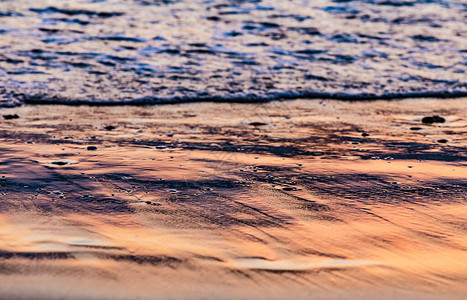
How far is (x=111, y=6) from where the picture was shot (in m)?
8.77

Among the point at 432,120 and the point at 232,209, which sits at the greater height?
the point at 432,120

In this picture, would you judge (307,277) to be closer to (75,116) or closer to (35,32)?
(75,116)

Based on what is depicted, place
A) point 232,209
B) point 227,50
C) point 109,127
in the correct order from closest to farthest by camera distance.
→ 1. point 232,209
2. point 109,127
3. point 227,50

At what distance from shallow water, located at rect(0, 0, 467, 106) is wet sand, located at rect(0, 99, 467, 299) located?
108cm

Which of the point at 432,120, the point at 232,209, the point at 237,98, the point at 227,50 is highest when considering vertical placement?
the point at 227,50

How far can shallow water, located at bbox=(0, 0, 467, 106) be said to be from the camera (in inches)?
213

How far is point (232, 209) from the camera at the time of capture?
2537mm

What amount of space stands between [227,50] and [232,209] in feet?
14.1

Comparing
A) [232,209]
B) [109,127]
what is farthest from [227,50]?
[232,209]

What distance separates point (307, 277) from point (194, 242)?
462 mm

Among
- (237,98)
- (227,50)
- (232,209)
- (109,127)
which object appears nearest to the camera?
(232,209)

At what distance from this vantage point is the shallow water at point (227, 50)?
541 centimetres

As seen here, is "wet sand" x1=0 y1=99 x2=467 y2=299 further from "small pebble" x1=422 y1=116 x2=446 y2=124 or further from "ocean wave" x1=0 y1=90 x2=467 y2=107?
"ocean wave" x1=0 y1=90 x2=467 y2=107

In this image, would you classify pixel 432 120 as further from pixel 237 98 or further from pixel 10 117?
pixel 10 117
